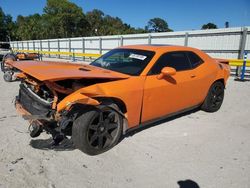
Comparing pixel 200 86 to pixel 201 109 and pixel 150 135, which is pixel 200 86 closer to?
pixel 201 109

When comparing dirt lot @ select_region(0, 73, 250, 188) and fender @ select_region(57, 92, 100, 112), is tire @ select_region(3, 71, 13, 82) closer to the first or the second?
dirt lot @ select_region(0, 73, 250, 188)

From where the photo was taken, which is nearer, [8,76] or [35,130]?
[35,130]

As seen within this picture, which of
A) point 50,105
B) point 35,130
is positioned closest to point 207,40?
point 35,130

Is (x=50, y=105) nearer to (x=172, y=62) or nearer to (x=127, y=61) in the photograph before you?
(x=127, y=61)

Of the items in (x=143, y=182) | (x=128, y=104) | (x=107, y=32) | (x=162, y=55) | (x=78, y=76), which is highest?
(x=107, y=32)

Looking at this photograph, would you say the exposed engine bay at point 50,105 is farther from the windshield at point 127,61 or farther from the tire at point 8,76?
the tire at point 8,76

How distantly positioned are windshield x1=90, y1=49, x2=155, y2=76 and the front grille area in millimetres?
1384

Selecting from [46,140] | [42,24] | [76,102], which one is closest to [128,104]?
[76,102]

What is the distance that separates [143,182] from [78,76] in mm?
1568

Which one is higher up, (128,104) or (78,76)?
(78,76)

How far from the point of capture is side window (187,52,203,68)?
4846 millimetres

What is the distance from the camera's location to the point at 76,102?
301cm

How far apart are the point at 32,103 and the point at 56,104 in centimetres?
58

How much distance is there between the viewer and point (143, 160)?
3334 millimetres
